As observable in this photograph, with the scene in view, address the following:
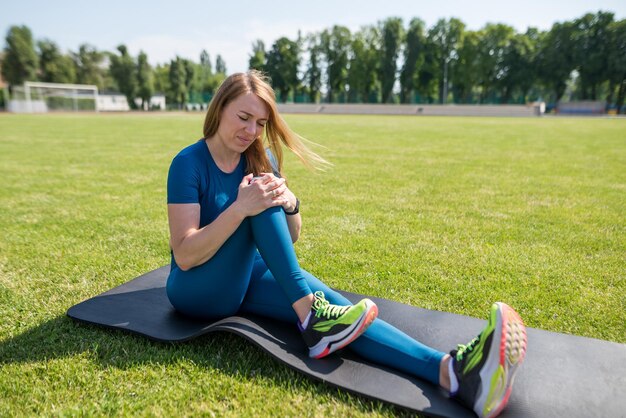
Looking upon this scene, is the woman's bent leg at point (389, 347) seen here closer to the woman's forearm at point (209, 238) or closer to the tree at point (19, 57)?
the woman's forearm at point (209, 238)

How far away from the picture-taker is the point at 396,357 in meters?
2.15

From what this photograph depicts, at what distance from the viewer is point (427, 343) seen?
8.05 ft

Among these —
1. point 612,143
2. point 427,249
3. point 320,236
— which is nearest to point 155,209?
point 320,236

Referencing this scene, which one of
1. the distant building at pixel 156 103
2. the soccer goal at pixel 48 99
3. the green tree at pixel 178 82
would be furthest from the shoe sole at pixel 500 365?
the green tree at pixel 178 82

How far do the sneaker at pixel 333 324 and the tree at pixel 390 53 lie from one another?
221ft

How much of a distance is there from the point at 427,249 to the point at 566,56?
63076 millimetres

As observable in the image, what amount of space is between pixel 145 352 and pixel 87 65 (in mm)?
82185

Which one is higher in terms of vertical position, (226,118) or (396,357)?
(226,118)

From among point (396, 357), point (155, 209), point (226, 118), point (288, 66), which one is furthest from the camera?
point (288, 66)

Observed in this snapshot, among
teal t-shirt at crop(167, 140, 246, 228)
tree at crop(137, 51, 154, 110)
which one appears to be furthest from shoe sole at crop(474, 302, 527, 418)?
tree at crop(137, 51, 154, 110)

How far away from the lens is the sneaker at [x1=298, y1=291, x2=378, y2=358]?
213 centimetres

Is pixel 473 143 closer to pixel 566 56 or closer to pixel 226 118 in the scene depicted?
pixel 226 118

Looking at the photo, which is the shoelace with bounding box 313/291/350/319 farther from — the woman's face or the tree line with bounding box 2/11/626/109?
the tree line with bounding box 2/11/626/109

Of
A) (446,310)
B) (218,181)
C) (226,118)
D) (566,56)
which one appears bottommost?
(446,310)
